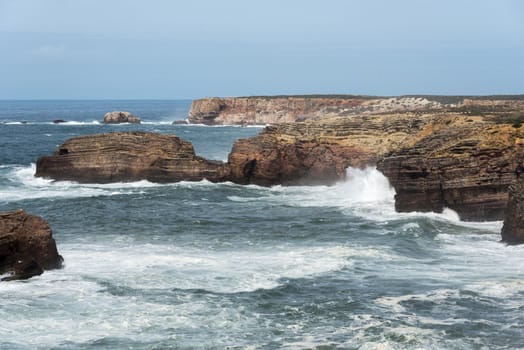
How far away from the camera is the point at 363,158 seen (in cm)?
5112

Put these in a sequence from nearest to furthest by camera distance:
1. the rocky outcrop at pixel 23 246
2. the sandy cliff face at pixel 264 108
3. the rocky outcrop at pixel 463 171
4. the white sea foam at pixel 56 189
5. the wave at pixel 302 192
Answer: the rocky outcrop at pixel 23 246
the rocky outcrop at pixel 463 171
the wave at pixel 302 192
the white sea foam at pixel 56 189
the sandy cliff face at pixel 264 108

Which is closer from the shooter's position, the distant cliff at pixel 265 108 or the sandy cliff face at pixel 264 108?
the distant cliff at pixel 265 108

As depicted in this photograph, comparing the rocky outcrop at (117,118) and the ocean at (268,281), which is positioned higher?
the rocky outcrop at (117,118)

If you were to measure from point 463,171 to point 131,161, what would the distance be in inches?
981

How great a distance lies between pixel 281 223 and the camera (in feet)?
123

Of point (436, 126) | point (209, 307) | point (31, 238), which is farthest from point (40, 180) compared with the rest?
point (209, 307)

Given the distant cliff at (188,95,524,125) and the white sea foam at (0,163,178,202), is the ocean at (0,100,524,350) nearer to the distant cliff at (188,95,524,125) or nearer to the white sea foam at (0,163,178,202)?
the white sea foam at (0,163,178,202)

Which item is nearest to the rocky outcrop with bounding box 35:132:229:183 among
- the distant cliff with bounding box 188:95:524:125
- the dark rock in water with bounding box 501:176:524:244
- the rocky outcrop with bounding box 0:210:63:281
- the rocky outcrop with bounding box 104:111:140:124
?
the dark rock in water with bounding box 501:176:524:244

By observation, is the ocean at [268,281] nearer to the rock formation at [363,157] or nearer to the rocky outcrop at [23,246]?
the rocky outcrop at [23,246]

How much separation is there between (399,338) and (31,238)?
1219cm

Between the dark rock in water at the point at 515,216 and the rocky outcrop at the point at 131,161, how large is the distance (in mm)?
25770

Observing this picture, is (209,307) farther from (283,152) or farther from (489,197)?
(283,152)

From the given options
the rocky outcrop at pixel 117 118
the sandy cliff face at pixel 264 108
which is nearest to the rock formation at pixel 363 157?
the sandy cliff face at pixel 264 108

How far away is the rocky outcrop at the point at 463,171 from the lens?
1366 inches
